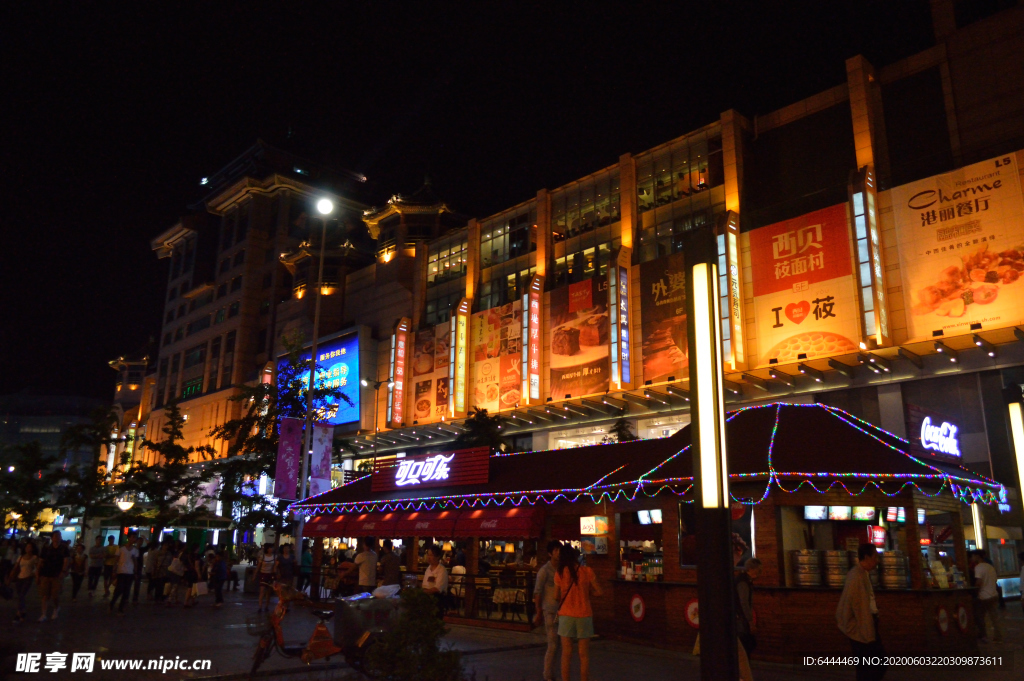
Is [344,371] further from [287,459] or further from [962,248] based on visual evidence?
[962,248]

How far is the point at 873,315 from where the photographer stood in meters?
27.3

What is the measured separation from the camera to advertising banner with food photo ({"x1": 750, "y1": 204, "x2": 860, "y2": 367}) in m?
28.8

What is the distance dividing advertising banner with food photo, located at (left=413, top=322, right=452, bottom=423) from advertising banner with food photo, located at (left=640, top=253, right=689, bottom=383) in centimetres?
1396

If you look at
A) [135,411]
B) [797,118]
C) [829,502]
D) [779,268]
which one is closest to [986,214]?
[779,268]

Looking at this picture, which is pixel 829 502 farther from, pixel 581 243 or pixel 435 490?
pixel 581 243

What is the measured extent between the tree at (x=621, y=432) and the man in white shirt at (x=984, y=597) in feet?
55.9

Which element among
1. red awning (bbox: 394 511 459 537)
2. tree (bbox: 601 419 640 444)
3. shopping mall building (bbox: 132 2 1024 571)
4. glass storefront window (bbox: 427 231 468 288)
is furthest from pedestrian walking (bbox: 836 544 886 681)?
glass storefront window (bbox: 427 231 468 288)

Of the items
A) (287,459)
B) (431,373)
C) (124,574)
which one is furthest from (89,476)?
(431,373)

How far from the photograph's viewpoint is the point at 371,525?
72.8 ft

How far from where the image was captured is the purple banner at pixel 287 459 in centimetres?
2461

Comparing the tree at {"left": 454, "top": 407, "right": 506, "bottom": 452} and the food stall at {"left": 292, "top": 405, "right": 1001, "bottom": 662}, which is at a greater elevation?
A: the tree at {"left": 454, "top": 407, "right": 506, "bottom": 452}

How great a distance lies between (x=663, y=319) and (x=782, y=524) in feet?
69.7

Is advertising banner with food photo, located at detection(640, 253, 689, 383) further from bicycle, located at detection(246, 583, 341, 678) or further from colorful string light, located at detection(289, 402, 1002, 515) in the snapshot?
bicycle, located at detection(246, 583, 341, 678)

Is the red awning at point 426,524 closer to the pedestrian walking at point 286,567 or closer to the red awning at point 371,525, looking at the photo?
the red awning at point 371,525
